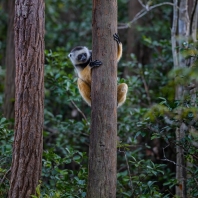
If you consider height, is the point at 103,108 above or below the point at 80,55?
below

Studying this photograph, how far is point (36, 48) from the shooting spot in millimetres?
4973

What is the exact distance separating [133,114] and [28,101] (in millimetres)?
2740

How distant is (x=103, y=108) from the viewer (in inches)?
192

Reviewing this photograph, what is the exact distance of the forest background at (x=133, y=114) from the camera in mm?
5316

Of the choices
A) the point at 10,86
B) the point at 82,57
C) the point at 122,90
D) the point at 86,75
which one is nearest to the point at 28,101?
the point at 86,75

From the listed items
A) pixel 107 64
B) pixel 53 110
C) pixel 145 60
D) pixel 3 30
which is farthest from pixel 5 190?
pixel 3 30

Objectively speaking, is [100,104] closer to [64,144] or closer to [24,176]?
[24,176]

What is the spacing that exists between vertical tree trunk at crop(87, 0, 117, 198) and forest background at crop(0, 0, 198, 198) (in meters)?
0.56

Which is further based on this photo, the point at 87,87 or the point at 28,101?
the point at 87,87

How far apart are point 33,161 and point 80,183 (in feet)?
2.84

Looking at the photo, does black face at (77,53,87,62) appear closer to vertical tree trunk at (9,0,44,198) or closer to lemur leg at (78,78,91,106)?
lemur leg at (78,78,91,106)

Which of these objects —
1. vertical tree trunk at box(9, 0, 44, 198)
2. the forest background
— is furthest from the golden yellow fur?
vertical tree trunk at box(9, 0, 44, 198)

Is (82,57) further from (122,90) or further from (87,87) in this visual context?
(122,90)

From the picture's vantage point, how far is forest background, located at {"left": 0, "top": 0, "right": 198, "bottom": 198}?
5.32 metres
